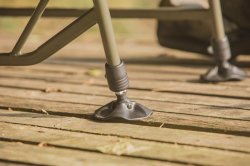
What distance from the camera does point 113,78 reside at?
6.57 feet

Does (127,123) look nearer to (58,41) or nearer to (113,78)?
(113,78)

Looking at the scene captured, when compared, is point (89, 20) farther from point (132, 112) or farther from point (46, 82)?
point (46, 82)

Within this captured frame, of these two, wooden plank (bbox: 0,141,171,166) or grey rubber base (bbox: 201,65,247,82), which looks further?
grey rubber base (bbox: 201,65,247,82)

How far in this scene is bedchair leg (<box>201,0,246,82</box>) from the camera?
257 cm

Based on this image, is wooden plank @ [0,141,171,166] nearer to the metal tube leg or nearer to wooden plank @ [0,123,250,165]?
wooden plank @ [0,123,250,165]

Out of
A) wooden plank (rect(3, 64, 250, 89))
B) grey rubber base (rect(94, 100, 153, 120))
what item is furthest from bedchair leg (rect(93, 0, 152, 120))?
wooden plank (rect(3, 64, 250, 89))

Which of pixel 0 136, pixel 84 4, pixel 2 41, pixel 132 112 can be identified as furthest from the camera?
pixel 84 4

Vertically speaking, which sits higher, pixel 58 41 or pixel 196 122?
pixel 58 41

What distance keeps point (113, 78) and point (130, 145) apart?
0.34 m

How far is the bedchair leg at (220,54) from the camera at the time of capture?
8.42ft

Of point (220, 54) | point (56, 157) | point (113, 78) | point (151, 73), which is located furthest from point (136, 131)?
point (151, 73)

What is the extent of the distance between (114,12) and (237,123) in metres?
1.14

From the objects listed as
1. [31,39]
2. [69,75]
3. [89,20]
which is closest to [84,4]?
[31,39]

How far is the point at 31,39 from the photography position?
468cm
